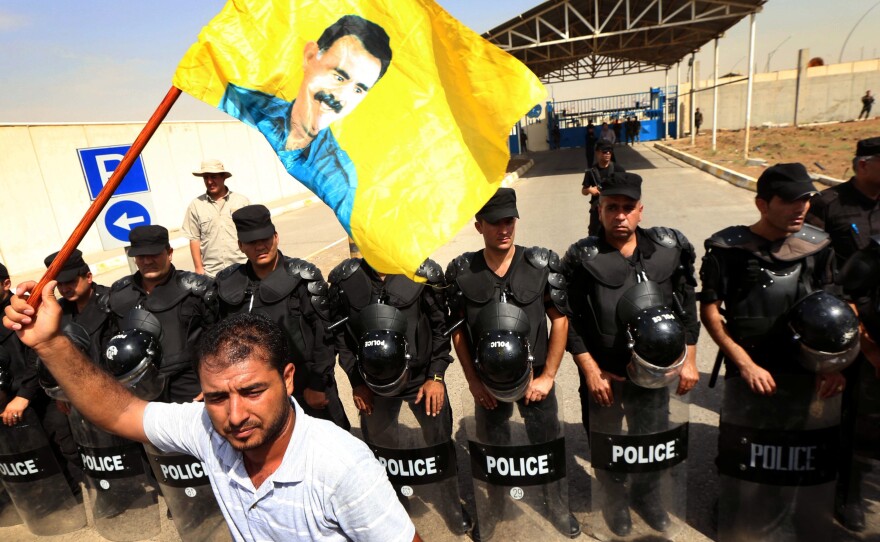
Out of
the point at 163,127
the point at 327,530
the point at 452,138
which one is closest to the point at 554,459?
the point at 327,530

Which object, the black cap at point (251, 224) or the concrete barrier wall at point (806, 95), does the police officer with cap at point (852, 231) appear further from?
the concrete barrier wall at point (806, 95)

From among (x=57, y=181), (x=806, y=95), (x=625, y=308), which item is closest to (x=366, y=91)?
(x=625, y=308)

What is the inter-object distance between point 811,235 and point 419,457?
7.50ft

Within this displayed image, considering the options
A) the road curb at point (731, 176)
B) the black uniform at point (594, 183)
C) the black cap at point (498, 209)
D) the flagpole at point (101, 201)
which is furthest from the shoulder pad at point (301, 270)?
the road curb at point (731, 176)

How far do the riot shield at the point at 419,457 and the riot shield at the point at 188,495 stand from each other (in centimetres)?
102

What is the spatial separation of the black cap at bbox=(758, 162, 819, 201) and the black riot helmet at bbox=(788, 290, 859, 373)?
48 cm

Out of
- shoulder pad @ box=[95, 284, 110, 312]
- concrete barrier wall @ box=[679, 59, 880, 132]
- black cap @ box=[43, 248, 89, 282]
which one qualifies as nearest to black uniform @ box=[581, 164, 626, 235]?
shoulder pad @ box=[95, 284, 110, 312]

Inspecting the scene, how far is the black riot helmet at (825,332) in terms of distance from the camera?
92.0 inches

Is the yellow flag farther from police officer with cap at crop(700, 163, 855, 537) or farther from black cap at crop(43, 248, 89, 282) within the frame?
black cap at crop(43, 248, 89, 282)

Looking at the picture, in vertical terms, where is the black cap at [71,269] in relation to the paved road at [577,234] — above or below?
above

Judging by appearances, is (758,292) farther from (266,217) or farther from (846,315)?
(266,217)

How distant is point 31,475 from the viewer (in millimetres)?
3461

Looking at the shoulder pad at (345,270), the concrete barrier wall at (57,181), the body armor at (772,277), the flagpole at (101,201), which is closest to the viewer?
the flagpole at (101,201)

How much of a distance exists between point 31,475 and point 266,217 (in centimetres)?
230
